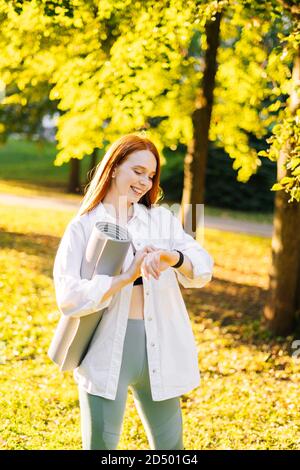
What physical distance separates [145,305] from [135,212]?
0.46 m

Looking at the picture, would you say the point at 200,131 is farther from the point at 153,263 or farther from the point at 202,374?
the point at 153,263

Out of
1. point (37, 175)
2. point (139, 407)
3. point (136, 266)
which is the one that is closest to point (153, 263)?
point (136, 266)

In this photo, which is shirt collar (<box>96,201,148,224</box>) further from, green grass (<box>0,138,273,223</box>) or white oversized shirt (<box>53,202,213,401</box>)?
green grass (<box>0,138,273,223</box>)

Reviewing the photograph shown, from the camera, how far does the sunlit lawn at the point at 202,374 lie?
5.07 meters

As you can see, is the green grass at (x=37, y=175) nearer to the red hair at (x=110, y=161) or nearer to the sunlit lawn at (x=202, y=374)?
the sunlit lawn at (x=202, y=374)

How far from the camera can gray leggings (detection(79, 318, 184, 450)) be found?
291 cm

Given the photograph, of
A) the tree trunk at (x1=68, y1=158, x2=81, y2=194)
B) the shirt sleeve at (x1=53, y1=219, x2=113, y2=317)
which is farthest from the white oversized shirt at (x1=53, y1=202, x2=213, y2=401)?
the tree trunk at (x1=68, y1=158, x2=81, y2=194)

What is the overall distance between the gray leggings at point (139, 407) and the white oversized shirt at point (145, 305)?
4 centimetres

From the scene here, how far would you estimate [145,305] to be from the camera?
3021mm

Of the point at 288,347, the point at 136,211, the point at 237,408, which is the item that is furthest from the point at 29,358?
the point at 136,211

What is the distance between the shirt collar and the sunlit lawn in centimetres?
223

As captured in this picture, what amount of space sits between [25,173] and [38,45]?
927 inches

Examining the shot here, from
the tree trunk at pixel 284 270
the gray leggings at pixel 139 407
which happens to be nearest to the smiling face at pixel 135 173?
the gray leggings at pixel 139 407
